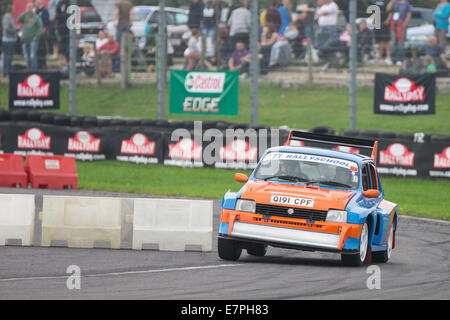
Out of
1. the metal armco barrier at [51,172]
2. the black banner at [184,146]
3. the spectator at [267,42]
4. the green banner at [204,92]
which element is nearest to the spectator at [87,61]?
the black banner at [184,146]

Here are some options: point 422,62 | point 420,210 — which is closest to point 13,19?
point 422,62

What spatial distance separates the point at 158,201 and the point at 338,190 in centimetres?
275

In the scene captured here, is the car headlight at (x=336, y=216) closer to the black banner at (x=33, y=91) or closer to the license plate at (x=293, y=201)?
the license plate at (x=293, y=201)

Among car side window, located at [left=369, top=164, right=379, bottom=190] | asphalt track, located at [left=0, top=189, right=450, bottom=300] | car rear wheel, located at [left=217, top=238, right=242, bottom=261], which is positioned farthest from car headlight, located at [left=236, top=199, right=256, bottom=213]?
car side window, located at [left=369, top=164, right=379, bottom=190]

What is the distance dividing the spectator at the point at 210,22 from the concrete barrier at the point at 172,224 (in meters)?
12.7

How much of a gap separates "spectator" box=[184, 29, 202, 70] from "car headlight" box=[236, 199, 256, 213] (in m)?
14.2

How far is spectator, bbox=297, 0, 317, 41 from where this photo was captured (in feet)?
84.0

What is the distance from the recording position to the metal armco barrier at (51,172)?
2253 centimetres

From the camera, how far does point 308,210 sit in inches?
501

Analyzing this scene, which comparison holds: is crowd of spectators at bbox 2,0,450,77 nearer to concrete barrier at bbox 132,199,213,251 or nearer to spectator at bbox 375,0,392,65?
spectator at bbox 375,0,392,65

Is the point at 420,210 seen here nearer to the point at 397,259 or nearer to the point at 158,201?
the point at 397,259

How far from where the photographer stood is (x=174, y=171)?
25500 millimetres

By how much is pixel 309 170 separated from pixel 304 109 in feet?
44.3

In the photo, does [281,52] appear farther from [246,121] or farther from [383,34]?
[383,34]
